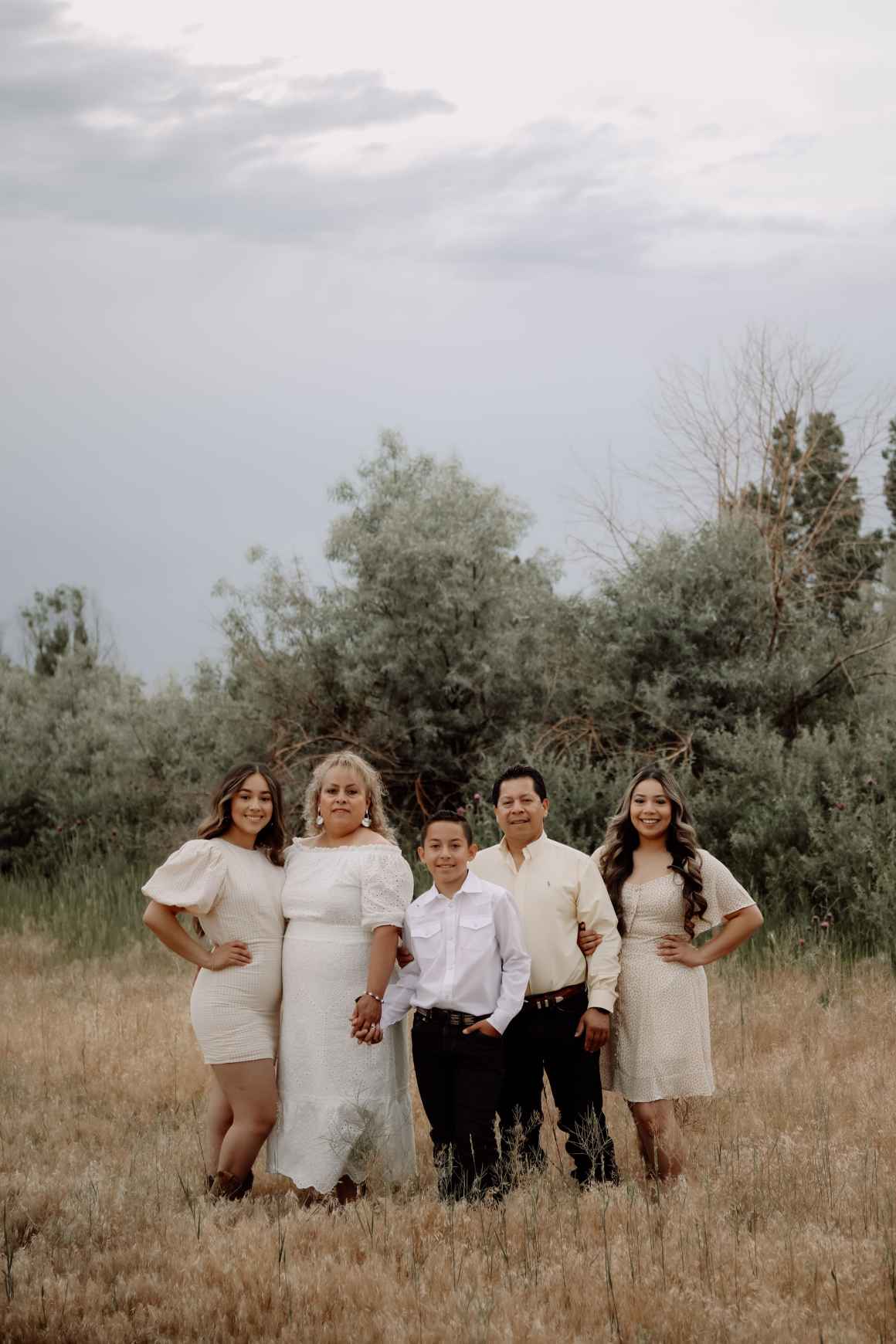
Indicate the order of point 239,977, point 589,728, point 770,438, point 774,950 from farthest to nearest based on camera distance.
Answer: point 770,438 → point 589,728 → point 774,950 → point 239,977

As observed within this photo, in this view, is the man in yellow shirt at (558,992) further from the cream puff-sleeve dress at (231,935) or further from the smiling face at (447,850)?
the cream puff-sleeve dress at (231,935)

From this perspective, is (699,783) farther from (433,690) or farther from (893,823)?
(433,690)

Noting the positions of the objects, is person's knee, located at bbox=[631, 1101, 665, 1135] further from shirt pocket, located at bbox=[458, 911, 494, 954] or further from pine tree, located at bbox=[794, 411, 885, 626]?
pine tree, located at bbox=[794, 411, 885, 626]

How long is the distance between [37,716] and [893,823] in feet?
43.2

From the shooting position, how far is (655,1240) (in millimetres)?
4664

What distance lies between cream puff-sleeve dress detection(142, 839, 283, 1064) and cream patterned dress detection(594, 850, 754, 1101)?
4.61 feet

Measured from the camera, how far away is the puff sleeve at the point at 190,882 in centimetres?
518

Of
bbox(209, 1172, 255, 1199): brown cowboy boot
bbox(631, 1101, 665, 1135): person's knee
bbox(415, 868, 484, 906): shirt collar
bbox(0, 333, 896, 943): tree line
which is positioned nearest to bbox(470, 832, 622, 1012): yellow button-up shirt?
bbox(415, 868, 484, 906): shirt collar

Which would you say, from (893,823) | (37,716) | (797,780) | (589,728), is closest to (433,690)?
(589,728)

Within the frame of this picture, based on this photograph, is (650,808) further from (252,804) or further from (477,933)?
(252,804)

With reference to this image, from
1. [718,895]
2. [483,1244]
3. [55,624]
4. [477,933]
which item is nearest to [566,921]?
[477,933]

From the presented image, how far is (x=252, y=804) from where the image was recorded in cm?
537

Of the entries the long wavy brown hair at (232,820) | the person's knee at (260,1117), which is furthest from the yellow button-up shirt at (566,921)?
the person's knee at (260,1117)

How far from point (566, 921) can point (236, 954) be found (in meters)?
1.32
